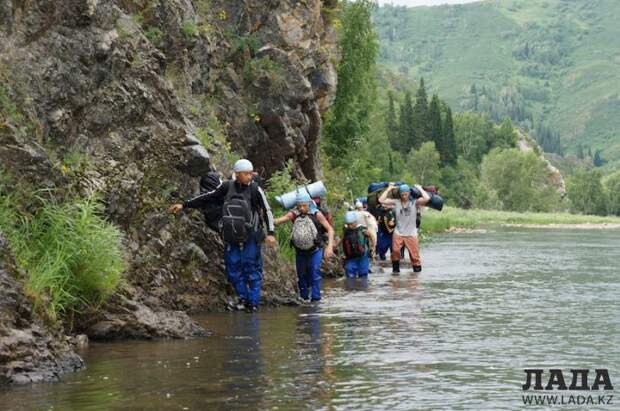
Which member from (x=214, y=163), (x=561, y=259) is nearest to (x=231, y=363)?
(x=214, y=163)

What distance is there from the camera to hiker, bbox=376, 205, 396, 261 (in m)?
26.5

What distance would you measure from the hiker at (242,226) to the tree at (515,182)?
138m

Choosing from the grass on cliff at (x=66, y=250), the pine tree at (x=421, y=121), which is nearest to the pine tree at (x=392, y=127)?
the pine tree at (x=421, y=121)

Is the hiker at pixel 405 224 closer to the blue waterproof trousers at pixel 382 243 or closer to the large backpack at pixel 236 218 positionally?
the blue waterproof trousers at pixel 382 243

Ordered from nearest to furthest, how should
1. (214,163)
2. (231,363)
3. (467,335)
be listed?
1. (231,363)
2. (467,335)
3. (214,163)

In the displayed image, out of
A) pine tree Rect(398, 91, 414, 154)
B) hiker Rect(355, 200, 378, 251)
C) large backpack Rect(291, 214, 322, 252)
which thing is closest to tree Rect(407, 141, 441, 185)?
pine tree Rect(398, 91, 414, 154)

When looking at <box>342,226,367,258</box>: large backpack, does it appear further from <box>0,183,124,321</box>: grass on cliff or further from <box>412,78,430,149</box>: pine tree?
<box>412,78,430,149</box>: pine tree

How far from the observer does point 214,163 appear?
17.2 meters

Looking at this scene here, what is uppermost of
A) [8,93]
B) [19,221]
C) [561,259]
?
[8,93]

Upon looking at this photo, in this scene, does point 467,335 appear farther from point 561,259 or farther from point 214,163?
point 561,259

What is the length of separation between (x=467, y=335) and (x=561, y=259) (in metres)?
19.3

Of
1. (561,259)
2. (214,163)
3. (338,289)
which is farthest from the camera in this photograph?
(561,259)

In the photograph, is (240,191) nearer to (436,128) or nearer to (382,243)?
(382,243)

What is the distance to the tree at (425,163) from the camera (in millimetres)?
155125
